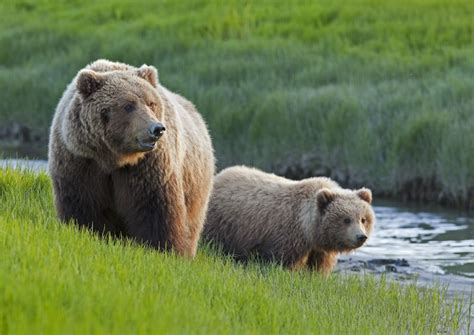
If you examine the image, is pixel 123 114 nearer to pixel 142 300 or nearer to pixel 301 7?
pixel 142 300

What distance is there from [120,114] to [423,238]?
6.09m

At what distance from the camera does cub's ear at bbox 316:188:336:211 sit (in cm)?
986

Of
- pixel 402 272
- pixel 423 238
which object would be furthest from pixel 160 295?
pixel 423 238

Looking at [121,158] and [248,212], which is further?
[248,212]

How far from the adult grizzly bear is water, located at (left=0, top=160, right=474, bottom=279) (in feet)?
10.5

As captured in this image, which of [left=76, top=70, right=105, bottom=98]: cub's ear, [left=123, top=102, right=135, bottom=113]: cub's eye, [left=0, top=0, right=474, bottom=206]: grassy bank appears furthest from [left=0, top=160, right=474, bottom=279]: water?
[left=123, top=102, right=135, bottom=113]: cub's eye

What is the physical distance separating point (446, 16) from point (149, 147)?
13.1 meters

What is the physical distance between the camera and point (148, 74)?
754 cm

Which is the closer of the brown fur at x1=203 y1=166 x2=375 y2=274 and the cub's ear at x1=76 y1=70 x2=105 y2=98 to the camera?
the cub's ear at x1=76 y1=70 x2=105 y2=98

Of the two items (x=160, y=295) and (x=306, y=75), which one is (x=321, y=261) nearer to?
(x=160, y=295)

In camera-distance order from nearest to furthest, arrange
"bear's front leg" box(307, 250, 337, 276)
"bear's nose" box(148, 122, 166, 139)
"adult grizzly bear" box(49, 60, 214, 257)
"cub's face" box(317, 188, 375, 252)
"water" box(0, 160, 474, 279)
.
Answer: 1. "bear's nose" box(148, 122, 166, 139)
2. "adult grizzly bear" box(49, 60, 214, 257)
3. "cub's face" box(317, 188, 375, 252)
4. "bear's front leg" box(307, 250, 337, 276)
5. "water" box(0, 160, 474, 279)

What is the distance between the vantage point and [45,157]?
16.5m

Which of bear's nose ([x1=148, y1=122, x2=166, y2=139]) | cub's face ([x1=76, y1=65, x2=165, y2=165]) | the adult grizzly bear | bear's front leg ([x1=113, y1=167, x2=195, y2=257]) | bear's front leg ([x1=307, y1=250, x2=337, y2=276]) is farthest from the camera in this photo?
bear's front leg ([x1=307, y1=250, x2=337, y2=276])

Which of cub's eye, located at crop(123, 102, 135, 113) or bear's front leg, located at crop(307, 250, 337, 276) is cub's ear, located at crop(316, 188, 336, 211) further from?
cub's eye, located at crop(123, 102, 135, 113)
